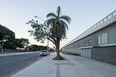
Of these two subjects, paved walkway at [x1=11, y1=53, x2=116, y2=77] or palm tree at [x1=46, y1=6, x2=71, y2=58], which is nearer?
paved walkway at [x1=11, y1=53, x2=116, y2=77]

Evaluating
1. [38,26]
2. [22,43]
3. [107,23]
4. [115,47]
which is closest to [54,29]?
[38,26]

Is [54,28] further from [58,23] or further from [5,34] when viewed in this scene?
[5,34]

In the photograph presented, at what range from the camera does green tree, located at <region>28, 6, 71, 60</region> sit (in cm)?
1883

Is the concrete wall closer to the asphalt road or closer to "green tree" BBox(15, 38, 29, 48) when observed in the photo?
the asphalt road

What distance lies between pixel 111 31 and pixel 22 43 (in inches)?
3186

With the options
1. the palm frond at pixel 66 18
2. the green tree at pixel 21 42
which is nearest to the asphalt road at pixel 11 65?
the palm frond at pixel 66 18

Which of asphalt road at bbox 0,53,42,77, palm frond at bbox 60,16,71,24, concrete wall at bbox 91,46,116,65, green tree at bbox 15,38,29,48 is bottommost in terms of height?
asphalt road at bbox 0,53,42,77

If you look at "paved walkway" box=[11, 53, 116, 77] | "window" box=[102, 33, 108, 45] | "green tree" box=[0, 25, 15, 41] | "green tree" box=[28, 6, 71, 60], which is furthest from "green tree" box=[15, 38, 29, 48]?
"paved walkway" box=[11, 53, 116, 77]

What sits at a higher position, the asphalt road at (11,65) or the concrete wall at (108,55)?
the concrete wall at (108,55)

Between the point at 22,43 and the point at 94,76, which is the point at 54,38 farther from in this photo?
the point at 22,43

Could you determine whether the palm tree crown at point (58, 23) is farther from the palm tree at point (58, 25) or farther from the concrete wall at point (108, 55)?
the concrete wall at point (108, 55)

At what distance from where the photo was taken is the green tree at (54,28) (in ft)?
61.8

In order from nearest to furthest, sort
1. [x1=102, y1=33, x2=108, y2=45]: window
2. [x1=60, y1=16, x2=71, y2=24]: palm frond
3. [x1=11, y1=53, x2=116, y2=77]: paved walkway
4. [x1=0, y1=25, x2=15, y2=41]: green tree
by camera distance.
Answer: [x1=11, y1=53, x2=116, y2=77]: paved walkway, [x1=102, y1=33, x2=108, y2=45]: window, [x1=60, y1=16, x2=71, y2=24]: palm frond, [x1=0, y1=25, x2=15, y2=41]: green tree

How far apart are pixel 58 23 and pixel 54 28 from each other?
124 cm
